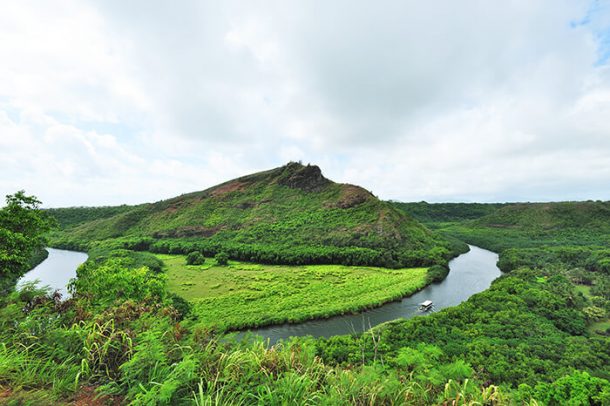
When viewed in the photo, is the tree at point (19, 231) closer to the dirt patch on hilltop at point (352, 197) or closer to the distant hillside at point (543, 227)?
the dirt patch on hilltop at point (352, 197)

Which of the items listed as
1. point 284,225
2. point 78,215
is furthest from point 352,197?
point 78,215

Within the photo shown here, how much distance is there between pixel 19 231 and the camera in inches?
973

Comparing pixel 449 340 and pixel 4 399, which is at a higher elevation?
pixel 4 399

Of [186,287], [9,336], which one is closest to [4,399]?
[9,336]

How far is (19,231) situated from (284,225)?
65852 millimetres

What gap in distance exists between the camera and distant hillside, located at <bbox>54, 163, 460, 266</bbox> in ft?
224

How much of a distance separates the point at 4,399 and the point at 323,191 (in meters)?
103

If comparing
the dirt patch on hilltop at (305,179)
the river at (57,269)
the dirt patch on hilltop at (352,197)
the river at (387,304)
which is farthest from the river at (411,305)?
the dirt patch on hilltop at (305,179)

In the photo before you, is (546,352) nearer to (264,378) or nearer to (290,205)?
(264,378)

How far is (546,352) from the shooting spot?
73.9ft

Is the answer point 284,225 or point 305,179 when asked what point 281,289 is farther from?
point 305,179

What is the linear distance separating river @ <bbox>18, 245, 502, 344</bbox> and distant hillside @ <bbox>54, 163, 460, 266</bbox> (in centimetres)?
761

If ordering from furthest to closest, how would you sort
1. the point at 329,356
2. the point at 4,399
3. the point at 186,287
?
the point at 186,287 → the point at 329,356 → the point at 4,399

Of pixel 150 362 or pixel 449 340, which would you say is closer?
pixel 150 362
